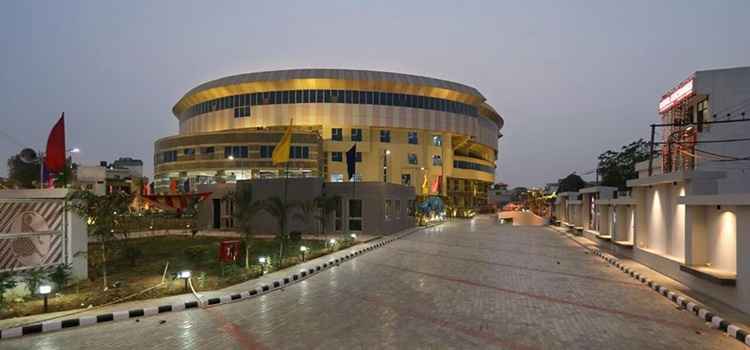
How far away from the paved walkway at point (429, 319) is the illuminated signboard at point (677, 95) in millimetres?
15967

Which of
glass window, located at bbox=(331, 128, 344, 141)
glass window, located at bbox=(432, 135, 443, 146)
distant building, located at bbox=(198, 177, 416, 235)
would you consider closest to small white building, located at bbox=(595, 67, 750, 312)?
distant building, located at bbox=(198, 177, 416, 235)

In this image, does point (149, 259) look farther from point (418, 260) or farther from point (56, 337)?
point (56, 337)

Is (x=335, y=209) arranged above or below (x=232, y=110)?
below

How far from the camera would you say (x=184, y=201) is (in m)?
38.0

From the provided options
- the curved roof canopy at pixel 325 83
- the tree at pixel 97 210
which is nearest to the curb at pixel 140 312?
the tree at pixel 97 210

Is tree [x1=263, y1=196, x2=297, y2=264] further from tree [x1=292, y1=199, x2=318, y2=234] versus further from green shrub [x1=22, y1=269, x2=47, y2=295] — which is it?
green shrub [x1=22, y1=269, x2=47, y2=295]

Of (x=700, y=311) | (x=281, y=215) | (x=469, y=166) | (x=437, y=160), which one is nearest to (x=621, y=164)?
(x=437, y=160)

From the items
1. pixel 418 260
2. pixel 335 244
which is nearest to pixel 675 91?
pixel 418 260

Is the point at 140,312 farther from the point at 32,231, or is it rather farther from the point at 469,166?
the point at 469,166

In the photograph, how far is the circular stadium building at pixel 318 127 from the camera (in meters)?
68.8

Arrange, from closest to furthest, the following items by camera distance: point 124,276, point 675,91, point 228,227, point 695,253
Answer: point 695,253 → point 124,276 → point 675,91 → point 228,227

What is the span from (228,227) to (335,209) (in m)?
12.4

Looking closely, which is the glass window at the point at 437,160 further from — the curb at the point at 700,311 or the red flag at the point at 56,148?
the red flag at the point at 56,148

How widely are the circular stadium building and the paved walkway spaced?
53182 mm
